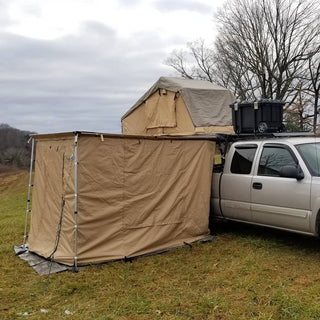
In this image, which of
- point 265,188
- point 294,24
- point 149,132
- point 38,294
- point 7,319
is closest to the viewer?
point 7,319

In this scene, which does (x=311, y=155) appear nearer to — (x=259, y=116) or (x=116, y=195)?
(x=259, y=116)

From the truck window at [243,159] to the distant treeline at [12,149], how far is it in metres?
31.6

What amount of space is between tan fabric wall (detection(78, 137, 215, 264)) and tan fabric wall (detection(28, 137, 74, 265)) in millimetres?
189

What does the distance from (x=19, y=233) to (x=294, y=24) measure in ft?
72.2

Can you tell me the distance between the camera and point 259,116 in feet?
26.1

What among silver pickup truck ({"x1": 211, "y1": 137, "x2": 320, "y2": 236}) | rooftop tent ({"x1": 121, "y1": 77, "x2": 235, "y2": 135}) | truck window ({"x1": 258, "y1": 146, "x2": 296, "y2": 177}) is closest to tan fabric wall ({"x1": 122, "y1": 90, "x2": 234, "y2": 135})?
rooftop tent ({"x1": 121, "y1": 77, "x2": 235, "y2": 135})

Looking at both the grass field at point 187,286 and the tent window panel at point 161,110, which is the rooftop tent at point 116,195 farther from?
the tent window panel at point 161,110

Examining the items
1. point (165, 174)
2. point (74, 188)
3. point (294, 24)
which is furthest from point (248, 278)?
point (294, 24)

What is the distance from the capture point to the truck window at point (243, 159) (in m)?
6.58

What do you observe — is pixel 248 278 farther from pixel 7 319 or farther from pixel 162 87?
pixel 162 87

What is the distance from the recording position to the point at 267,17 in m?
24.2

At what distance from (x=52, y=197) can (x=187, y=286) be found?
8.90 feet

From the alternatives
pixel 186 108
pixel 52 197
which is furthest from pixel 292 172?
pixel 186 108

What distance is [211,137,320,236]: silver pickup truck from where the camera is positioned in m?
5.52
